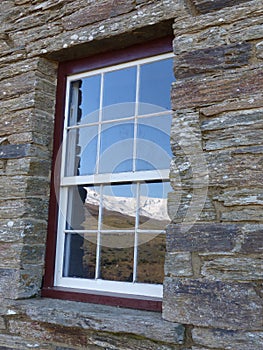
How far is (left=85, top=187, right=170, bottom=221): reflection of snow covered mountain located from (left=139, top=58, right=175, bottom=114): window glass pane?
586mm

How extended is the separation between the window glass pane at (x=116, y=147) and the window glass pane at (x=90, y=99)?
6.5 inches

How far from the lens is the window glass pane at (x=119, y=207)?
306 centimetres

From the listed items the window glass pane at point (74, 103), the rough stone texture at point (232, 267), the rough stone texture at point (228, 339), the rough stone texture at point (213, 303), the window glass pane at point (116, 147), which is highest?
the window glass pane at point (74, 103)

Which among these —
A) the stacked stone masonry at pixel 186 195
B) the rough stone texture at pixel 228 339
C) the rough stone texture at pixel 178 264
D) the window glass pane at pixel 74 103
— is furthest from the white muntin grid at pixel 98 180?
the rough stone texture at pixel 228 339

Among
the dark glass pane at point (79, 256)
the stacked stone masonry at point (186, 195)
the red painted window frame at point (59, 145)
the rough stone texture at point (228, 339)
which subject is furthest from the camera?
the dark glass pane at point (79, 256)

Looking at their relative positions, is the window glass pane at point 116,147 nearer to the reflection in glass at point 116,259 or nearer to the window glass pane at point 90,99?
the window glass pane at point 90,99

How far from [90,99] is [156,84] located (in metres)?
0.55

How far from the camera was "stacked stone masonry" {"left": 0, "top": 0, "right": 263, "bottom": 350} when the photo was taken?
2.35m

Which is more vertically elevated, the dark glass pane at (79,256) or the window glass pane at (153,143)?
the window glass pane at (153,143)

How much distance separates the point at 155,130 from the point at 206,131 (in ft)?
1.83

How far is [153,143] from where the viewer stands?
3.05m

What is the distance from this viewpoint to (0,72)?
11.6 feet

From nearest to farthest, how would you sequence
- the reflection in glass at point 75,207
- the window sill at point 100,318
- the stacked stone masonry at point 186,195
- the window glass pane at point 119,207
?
the stacked stone masonry at point 186,195 < the window sill at point 100,318 < the window glass pane at point 119,207 < the reflection in glass at point 75,207

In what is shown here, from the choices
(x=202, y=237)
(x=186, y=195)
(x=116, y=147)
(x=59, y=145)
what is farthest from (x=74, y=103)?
(x=202, y=237)
